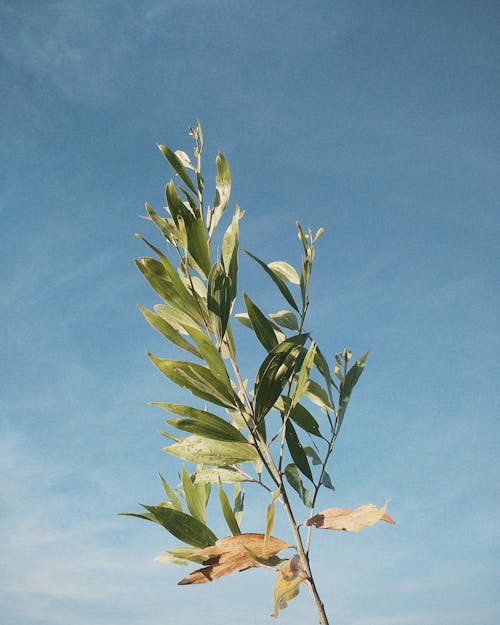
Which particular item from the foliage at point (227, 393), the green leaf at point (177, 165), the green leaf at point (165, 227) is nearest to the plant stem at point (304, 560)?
the foliage at point (227, 393)

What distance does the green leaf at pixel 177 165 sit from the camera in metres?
1.73

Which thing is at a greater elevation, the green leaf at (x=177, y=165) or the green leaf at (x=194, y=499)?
the green leaf at (x=177, y=165)

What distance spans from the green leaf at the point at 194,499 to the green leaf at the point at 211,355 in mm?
452

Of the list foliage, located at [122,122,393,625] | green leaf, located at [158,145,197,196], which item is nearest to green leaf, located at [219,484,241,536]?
foliage, located at [122,122,393,625]

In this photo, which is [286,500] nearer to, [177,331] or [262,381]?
[262,381]

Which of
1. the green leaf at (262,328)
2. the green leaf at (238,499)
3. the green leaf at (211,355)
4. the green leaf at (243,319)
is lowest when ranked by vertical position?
the green leaf at (238,499)

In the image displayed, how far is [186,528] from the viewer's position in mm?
1545

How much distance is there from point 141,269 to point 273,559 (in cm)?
88

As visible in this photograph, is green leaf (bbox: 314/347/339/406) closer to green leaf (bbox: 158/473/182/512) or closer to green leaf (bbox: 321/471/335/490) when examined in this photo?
green leaf (bbox: 321/471/335/490)

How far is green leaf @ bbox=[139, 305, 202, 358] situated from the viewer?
1653mm

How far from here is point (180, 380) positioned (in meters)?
1.50

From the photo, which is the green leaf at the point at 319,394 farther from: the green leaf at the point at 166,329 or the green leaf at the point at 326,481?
the green leaf at the point at 166,329

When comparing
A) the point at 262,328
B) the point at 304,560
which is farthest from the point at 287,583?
the point at 262,328

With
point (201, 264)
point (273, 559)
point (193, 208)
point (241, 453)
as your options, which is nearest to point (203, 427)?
point (241, 453)
